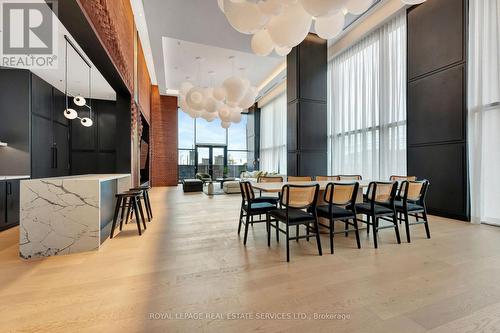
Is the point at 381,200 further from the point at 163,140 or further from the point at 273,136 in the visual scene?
the point at 163,140

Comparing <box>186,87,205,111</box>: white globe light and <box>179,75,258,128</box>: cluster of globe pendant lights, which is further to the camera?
<box>186,87,205,111</box>: white globe light

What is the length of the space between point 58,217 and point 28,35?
133 inches

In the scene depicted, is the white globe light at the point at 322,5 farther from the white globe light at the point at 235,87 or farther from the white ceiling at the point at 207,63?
the white ceiling at the point at 207,63

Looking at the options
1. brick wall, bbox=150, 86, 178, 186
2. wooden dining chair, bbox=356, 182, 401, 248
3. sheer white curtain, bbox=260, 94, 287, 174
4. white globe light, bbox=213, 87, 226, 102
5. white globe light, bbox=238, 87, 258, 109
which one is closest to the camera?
wooden dining chair, bbox=356, 182, 401, 248

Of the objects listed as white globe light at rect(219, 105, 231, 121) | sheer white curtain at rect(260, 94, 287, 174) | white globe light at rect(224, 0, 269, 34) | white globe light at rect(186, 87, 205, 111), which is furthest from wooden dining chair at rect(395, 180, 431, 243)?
sheer white curtain at rect(260, 94, 287, 174)

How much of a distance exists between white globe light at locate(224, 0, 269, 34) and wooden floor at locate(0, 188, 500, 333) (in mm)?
2813

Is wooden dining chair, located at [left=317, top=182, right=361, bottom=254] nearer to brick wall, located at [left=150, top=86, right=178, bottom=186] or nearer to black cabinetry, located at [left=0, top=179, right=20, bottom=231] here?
black cabinetry, located at [left=0, top=179, right=20, bottom=231]

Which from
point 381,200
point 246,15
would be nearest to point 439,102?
point 381,200

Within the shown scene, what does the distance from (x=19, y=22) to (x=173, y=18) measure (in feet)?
9.15

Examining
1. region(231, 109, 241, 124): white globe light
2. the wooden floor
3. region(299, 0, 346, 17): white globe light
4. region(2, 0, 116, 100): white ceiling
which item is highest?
region(2, 0, 116, 100): white ceiling

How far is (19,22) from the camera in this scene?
3.55 m

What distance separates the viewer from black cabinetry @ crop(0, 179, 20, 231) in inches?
141

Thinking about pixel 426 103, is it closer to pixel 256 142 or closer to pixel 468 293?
pixel 468 293

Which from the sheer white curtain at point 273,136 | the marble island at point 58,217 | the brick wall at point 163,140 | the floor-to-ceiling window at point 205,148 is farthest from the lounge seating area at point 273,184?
the floor-to-ceiling window at point 205,148
